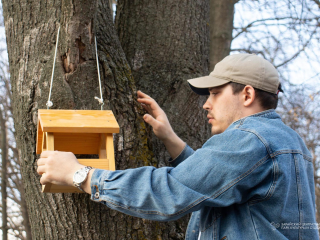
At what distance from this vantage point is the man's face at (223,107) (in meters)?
1.83

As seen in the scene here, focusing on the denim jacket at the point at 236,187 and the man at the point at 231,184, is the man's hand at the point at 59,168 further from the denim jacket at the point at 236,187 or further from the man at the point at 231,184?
the denim jacket at the point at 236,187

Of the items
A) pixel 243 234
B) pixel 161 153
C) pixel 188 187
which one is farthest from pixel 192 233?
pixel 161 153

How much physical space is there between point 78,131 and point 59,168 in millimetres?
232

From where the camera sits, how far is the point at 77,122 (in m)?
1.81

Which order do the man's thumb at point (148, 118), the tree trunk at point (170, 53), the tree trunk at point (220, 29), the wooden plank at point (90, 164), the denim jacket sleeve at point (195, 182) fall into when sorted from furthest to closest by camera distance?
the tree trunk at point (220, 29)
the tree trunk at point (170, 53)
the man's thumb at point (148, 118)
the wooden plank at point (90, 164)
the denim jacket sleeve at point (195, 182)

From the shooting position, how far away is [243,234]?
160 centimetres

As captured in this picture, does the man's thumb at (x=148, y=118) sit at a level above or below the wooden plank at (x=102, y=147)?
above

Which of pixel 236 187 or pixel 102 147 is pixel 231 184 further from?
pixel 102 147

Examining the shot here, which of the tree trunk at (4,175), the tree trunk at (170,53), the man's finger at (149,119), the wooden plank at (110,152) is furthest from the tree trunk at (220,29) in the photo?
the tree trunk at (4,175)

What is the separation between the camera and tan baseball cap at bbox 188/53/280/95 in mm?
1821

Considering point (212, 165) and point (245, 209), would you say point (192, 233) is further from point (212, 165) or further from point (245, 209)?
point (212, 165)

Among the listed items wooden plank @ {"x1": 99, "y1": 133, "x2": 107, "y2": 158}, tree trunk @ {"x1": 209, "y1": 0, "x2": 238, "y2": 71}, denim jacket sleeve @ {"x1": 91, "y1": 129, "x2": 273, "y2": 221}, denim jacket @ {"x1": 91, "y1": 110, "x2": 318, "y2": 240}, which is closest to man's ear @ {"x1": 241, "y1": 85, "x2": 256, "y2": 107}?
denim jacket @ {"x1": 91, "y1": 110, "x2": 318, "y2": 240}

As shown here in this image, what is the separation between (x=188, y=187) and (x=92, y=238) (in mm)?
841

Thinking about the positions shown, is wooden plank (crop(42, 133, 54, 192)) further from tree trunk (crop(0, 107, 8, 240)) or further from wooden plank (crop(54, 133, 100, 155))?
tree trunk (crop(0, 107, 8, 240))
